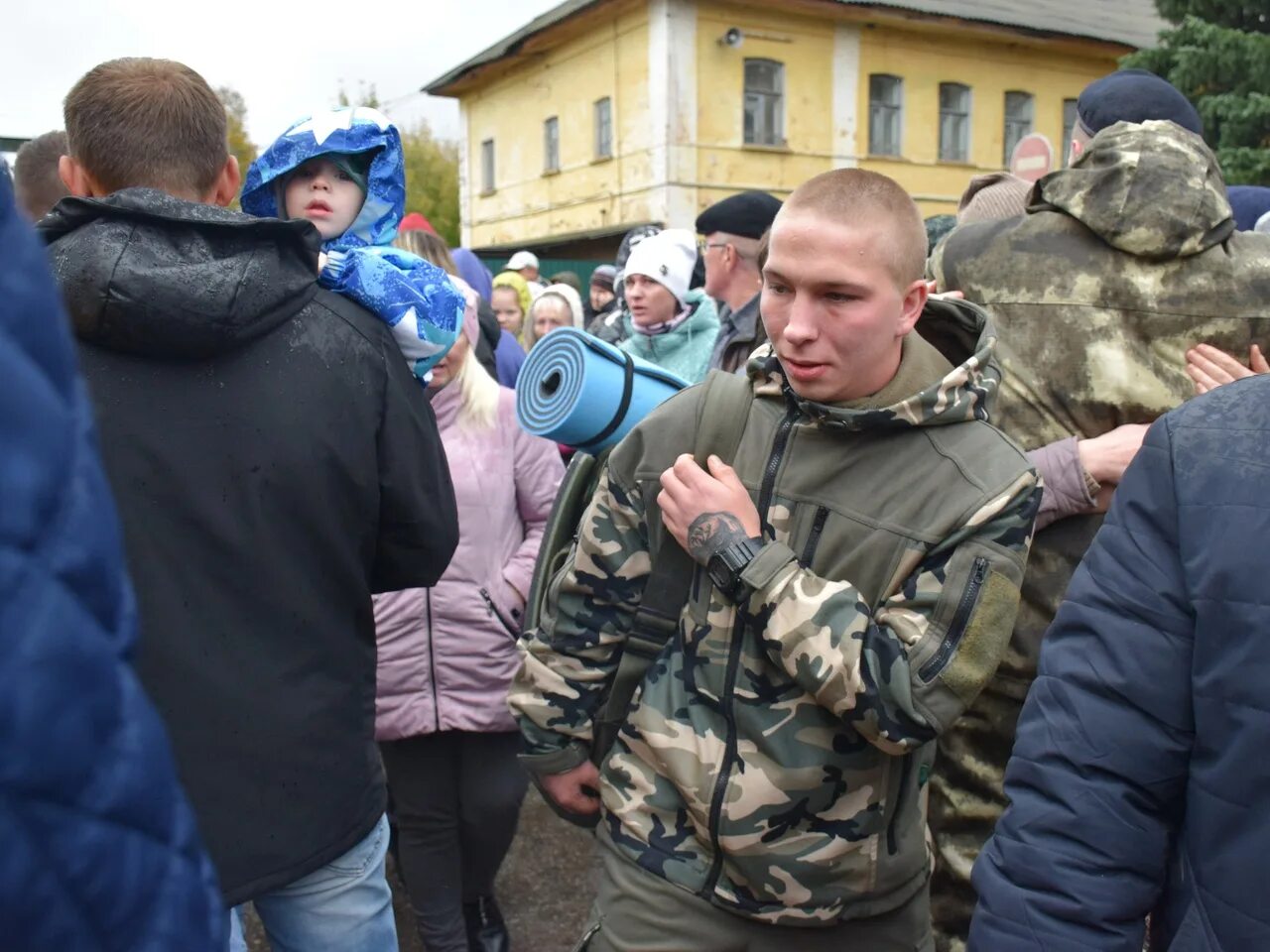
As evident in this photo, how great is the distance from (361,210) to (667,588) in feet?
3.54

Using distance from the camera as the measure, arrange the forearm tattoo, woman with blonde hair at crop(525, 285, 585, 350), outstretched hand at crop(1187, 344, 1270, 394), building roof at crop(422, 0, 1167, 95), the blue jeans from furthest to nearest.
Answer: building roof at crop(422, 0, 1167, 95), woman with blonde hair at crop(525, 285, 585, 350), outstretched hand at crop(1187, 344, 1270, 394), the blue jeans, the forearm tattoo

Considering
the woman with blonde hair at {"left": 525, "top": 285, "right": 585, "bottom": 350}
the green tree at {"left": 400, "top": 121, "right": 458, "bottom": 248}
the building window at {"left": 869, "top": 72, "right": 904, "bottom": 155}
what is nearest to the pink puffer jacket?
the woman with blonde hair at {"left": 525, "top": 285, "right": 585, "bottom": 350}

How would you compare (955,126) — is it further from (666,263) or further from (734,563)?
(734,563)

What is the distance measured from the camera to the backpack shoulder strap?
216 centimetres

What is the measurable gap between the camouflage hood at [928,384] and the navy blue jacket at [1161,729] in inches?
22.4

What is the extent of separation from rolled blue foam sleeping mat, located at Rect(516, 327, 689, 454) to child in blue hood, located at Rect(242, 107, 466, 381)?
0.84 feet

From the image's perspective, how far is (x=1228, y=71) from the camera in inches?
534

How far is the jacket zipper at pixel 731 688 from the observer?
6.61ft

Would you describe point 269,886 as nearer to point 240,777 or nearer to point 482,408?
point 240,777

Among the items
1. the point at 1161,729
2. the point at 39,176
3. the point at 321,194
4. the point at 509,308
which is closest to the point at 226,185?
the point at 321,194

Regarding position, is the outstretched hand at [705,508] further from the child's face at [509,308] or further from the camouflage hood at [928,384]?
the child's face at [509,308]

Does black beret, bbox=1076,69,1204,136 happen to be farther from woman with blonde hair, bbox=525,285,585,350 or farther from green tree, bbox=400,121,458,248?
green tree, bbox=400,121,458,248

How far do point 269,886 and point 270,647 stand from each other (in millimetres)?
→ 431

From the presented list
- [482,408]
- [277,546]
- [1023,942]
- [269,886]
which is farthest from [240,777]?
[482,408]
